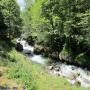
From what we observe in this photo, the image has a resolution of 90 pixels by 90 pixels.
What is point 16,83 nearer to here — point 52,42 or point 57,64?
point 57,64

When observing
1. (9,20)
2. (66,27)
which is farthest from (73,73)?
(9,20)

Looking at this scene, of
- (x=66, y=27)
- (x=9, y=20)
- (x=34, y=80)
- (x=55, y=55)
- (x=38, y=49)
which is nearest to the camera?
(x=34, y=80)

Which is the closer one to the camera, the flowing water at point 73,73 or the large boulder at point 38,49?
the flowing water at point 73,73

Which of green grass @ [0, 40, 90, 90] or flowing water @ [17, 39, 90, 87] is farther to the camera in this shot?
flowing water @ [17, 39, 90, 87]

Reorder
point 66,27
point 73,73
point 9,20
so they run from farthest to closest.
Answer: point 9,20
point 66,27
point 73,73

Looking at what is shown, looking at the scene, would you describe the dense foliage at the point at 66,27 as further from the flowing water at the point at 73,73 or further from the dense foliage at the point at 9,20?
the dense foliage at the point at 9,20

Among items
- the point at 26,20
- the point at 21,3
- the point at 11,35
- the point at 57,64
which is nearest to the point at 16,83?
the point at 57,64

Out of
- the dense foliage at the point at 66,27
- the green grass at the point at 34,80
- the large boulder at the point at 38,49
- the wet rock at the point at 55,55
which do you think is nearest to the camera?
the green grass at the point at 34,80

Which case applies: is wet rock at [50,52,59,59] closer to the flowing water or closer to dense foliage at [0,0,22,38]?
the flowing water

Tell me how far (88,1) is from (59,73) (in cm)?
1565

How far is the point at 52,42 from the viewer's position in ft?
174

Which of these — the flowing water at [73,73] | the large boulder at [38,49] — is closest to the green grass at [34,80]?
the flowing water at [73,73]

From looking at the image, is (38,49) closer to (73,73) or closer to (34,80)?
(73,73)

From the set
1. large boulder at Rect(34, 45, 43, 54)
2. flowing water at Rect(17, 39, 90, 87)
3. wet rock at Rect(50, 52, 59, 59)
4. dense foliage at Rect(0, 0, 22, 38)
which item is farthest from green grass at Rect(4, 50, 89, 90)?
large boulder at Rect(34, 45, 43, 54)
